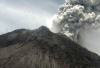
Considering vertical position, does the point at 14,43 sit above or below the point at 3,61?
above

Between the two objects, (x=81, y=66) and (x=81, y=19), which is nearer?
(x=81, y=66)

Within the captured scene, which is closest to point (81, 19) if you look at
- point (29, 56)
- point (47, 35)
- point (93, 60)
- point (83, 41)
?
point (83, 41)

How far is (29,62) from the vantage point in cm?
3331

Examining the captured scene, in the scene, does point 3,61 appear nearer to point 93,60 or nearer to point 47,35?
point 47,35

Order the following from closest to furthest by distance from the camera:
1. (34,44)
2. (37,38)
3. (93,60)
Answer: (93,60)
(34,44)
(37,38)

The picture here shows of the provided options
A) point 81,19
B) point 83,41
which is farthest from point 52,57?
point 83,41

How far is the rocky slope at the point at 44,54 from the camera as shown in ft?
109

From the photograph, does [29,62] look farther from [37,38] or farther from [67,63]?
[37,38]

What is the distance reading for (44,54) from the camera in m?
35.9

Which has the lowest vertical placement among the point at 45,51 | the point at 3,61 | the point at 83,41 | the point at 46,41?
the point at 3,61

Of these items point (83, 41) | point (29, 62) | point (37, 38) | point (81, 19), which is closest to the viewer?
point (29, 62)

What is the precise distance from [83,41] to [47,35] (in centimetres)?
2614

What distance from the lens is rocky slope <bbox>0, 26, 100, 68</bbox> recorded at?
33.3m

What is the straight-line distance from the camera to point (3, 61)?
1367 inches
